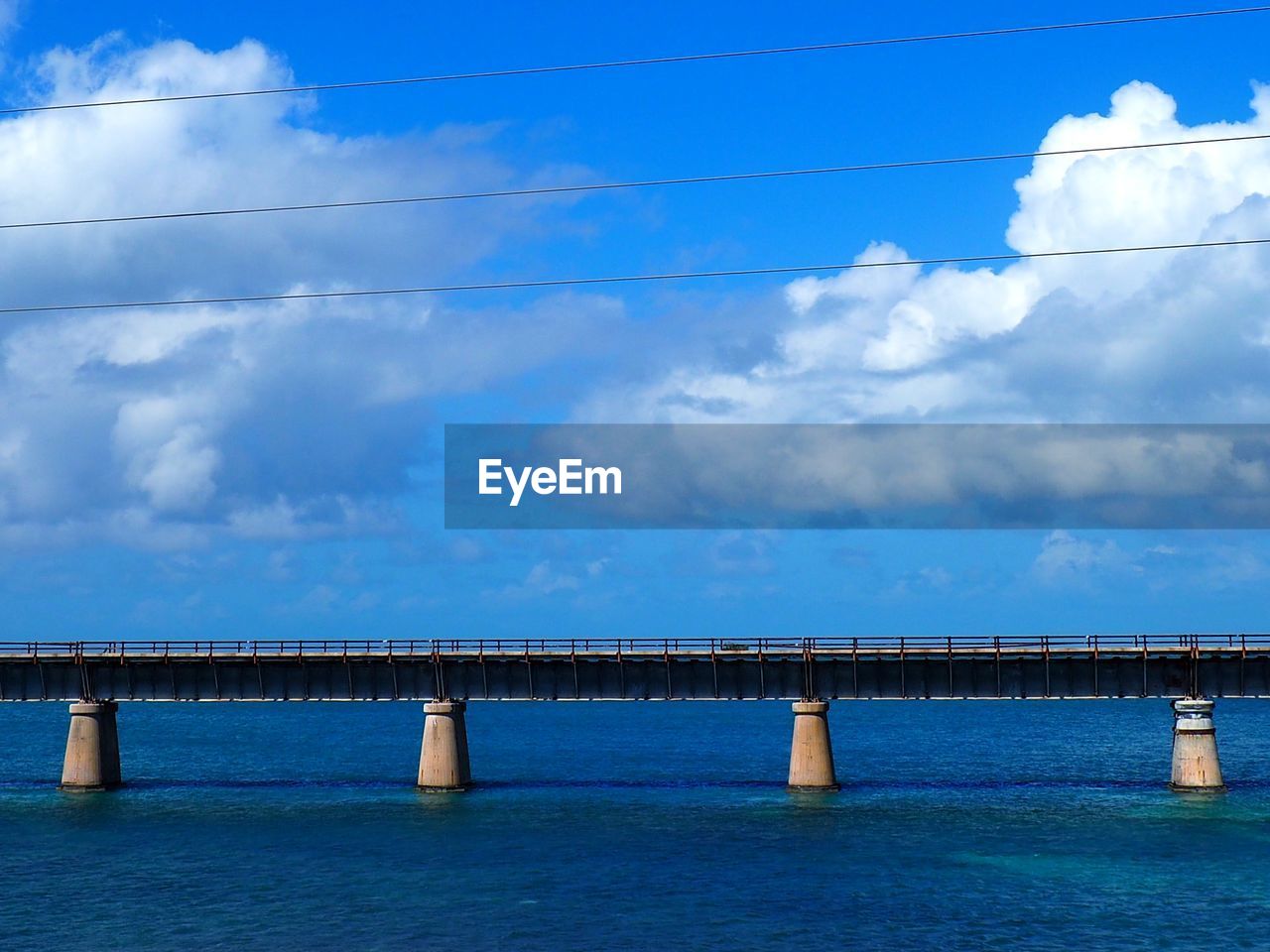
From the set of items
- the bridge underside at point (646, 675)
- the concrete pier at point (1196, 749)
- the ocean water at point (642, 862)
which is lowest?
the ocean water at point (642, 862)

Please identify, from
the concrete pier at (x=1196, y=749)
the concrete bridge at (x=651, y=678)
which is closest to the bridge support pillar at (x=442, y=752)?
the concrete bridge at (x=651, y=678)

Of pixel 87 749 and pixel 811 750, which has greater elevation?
pixel 87 749

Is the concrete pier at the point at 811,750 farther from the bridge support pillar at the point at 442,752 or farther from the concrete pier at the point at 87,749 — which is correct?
the concrete pier at the point at 87,749

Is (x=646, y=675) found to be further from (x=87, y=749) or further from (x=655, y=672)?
(x=87, y=749)

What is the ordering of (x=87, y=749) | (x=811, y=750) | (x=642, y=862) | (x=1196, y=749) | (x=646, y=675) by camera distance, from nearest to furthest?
(x=642, y=862), (x=811, y=750), (x=1196, y=749), (x=646, y=675), (x=87, y=749)

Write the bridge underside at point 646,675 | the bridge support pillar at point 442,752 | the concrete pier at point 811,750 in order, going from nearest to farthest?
→ the concrete pier at point 811,750, the bridge underside at point 646,675, the bridge support pillar at point 442,752

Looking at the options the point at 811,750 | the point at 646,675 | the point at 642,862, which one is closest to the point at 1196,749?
the point at 811,750

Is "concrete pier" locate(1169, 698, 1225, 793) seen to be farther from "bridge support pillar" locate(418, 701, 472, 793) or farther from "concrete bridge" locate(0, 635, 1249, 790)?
"bridge support pillar" locate(418, 701, 472, 793)
